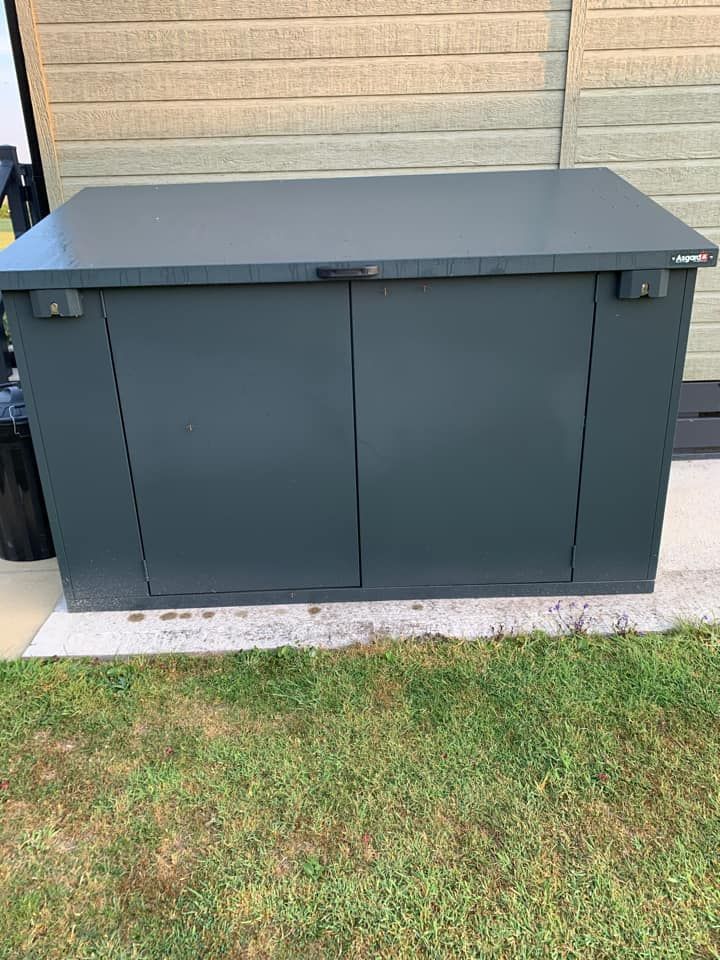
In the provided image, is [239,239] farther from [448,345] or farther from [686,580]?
[686,580]

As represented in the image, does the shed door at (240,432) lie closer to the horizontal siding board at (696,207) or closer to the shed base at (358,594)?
the shed base at (358,594)

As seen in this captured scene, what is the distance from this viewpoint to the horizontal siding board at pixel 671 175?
4.42 m

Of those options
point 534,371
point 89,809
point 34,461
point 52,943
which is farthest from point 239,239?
point 52,943

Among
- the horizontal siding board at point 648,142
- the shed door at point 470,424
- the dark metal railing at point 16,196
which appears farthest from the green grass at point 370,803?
the horizontal siding board at point 648,142

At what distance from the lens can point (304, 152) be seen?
427cm

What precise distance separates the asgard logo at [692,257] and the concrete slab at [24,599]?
3.09 m

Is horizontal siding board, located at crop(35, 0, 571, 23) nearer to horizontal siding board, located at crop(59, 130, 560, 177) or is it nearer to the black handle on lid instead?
horizontal siding board, located at crop(59, 130, 560, 177)

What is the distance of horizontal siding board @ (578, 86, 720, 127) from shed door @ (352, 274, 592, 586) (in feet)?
6.04

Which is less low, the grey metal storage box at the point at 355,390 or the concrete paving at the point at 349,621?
the grey metal storage box at the point at 355,390

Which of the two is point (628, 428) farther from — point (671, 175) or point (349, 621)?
point (671, 175)

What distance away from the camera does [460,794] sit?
94.5 inches

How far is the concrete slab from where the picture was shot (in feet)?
10.9

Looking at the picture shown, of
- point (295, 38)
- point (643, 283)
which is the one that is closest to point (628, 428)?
point (643, 283)

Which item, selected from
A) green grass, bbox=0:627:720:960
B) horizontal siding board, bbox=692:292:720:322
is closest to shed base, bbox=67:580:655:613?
green grass, bbox=0:627:720:960
